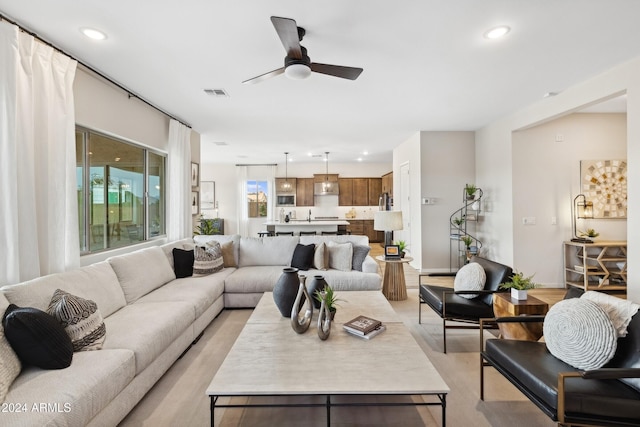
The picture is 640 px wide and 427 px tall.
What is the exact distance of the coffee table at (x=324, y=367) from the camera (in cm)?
156

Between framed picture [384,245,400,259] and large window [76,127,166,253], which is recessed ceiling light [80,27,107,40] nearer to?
large window [76,127,166,253]

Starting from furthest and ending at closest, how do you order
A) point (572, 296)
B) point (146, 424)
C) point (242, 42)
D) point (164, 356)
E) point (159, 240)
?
point (159, 240), point (242, 42), point (164, 356), point (572, 296), point (146, 424)

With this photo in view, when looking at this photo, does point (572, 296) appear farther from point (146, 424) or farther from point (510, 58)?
point (146, 424)

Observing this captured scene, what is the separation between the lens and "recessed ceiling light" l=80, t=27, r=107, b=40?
8.13 feet

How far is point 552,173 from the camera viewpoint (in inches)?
193

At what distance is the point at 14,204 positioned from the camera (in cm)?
222

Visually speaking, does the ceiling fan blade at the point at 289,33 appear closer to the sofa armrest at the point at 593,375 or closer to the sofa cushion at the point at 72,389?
the sofa cushion at the point at 72,389

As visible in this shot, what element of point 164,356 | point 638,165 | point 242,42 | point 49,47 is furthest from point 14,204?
point 638,165

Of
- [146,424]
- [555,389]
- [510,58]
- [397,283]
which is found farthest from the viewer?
[397,283]

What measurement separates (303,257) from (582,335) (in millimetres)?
3038

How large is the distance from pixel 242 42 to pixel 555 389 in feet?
10.4

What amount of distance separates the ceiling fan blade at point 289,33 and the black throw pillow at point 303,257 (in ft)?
8.49

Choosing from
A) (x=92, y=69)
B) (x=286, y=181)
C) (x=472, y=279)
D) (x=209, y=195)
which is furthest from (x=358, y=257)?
(x=209, y=195)

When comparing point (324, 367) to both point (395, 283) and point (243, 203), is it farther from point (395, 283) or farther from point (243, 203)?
point (243, 203)
